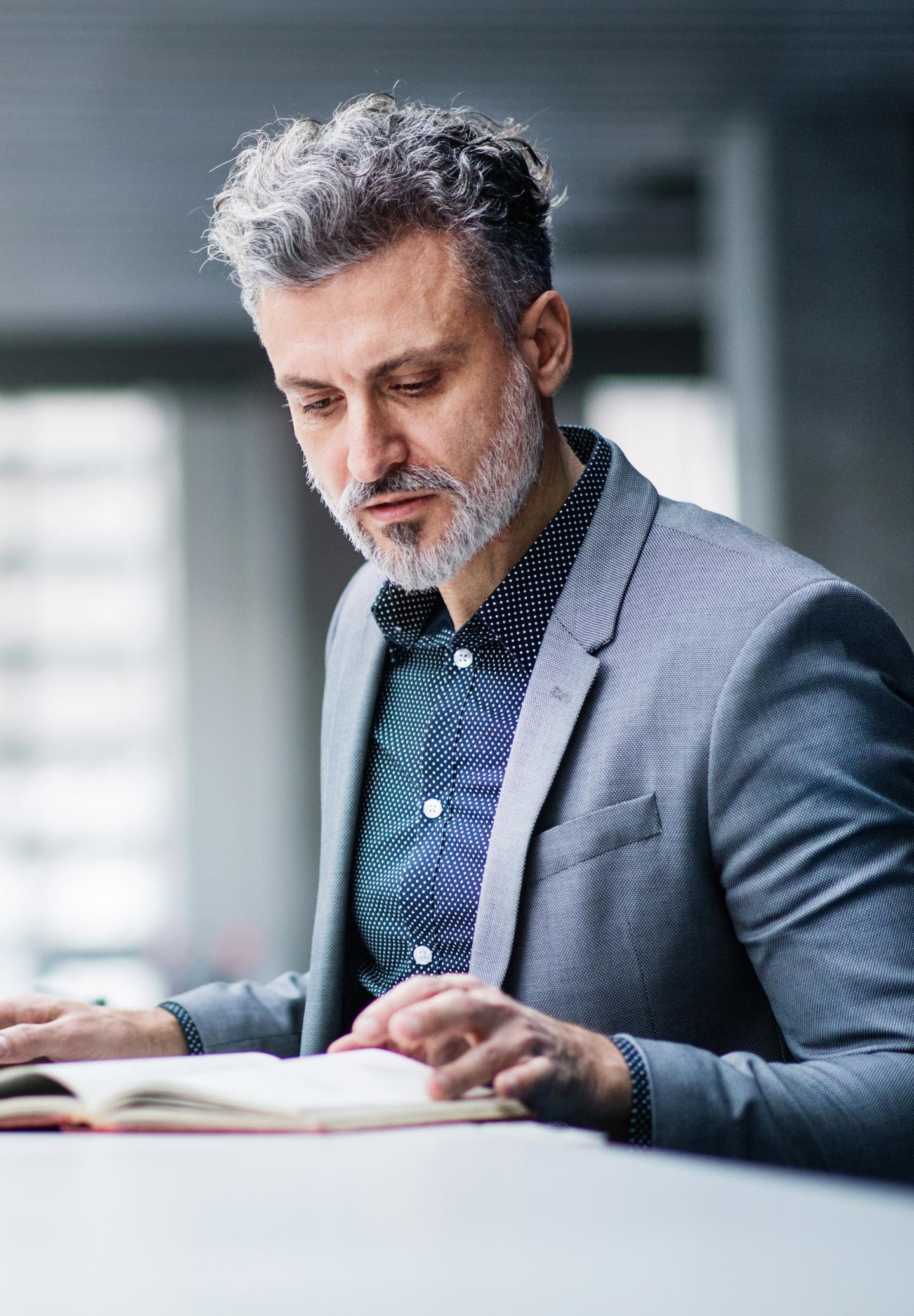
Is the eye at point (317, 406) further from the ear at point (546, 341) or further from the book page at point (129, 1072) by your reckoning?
the book page at point (129, 1072)

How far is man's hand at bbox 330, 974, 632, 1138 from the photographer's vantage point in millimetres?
1035

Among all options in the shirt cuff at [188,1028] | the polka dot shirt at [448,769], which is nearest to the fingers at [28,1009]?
the shirt cuff at [188,1028]

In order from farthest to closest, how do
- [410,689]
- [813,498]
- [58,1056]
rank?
1. [813,498]
2. [410,689]
3. [58,1056]

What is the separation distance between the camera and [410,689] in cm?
185

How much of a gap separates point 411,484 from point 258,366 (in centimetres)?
861

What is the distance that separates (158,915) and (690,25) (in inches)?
268

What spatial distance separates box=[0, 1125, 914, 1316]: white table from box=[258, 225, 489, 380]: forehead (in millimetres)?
914

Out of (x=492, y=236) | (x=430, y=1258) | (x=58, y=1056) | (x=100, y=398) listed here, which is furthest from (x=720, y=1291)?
(x=100, y=398)

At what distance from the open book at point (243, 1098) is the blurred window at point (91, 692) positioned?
29.9 ft

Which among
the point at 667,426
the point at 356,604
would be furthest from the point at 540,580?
the point at 667,426

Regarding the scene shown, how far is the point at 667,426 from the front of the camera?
9883 mm

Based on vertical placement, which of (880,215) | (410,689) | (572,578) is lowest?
(410,689)

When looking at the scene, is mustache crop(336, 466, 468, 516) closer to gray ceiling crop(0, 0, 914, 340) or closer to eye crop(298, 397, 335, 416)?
eye crop(298, 397, 335, 416)

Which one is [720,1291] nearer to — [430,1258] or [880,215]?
[430,1258]
